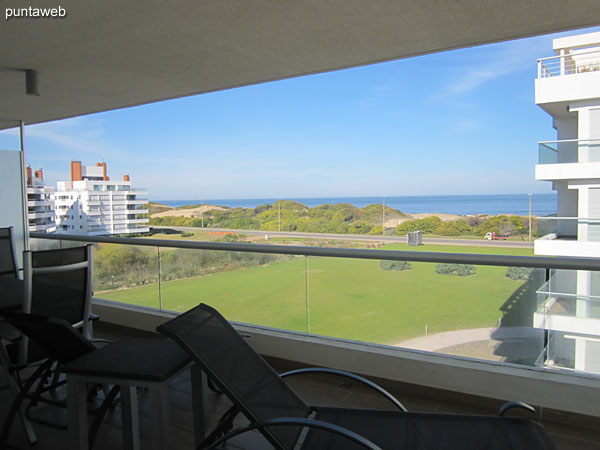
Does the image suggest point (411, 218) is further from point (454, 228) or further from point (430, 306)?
point (430, 306)

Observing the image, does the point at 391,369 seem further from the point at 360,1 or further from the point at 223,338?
the point at 360,1

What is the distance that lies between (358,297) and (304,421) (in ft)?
6.62

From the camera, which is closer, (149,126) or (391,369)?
(391,369)

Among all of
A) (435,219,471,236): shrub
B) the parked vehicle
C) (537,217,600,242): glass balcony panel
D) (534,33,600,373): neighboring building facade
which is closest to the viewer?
(537,217,600,242): glass balcony panel

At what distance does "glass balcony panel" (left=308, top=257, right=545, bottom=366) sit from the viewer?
2951mm

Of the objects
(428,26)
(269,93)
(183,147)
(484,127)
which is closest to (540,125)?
(484,127)

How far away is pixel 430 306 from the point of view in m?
3.28

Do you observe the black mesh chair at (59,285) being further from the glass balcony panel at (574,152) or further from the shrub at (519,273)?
the glass balcony panel at (574,152)

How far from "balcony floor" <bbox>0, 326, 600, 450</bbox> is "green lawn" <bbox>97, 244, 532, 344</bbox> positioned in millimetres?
421

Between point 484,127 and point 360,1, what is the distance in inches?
2180

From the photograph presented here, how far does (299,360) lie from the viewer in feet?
12.0

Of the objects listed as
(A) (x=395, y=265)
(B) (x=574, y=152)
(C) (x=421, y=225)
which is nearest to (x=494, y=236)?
(C) (x=421, y=225)

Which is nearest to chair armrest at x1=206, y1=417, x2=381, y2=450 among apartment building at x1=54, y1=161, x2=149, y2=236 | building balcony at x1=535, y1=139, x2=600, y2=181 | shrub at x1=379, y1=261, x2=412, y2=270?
shrub at x1=379, y1=261, x2=412, y2=270

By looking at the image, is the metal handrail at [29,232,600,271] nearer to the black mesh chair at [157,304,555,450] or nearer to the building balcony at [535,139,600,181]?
the black mesh chair at [157,304,555,450]
